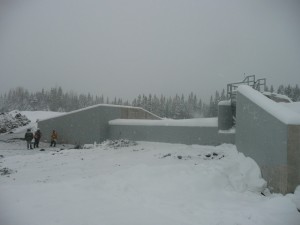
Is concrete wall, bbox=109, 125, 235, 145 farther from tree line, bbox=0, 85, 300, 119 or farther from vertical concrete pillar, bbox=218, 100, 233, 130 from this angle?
tree line, bbox=0, 85, 300, 119

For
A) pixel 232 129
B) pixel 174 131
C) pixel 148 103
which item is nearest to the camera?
pixel 232 129

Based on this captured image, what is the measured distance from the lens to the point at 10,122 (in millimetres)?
37875

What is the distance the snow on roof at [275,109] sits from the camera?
8266 mm

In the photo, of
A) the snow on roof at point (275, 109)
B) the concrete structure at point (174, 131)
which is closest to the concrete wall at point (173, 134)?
the concrete structure at point (174, 131)

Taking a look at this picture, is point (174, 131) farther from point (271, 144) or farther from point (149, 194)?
point (149, 194)

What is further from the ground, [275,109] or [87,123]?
[275,109]

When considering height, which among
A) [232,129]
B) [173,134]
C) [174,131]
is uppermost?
[232,129]

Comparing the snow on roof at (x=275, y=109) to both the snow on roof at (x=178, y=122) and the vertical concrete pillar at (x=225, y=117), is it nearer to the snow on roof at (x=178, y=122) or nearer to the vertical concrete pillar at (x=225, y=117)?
the vertical concrete pillar at (x=225, y=117)

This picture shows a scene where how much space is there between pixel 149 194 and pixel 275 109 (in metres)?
5.02

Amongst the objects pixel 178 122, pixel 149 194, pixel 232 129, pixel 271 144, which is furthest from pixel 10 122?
pixel 271 144

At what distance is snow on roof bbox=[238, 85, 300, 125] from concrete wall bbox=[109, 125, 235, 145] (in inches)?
164

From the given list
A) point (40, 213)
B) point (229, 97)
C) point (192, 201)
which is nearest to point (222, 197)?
point (192, 201)

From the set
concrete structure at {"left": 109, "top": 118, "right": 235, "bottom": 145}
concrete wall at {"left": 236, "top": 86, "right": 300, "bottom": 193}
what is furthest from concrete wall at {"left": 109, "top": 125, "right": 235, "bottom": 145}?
concrete wall at {"left": 236, "top": 86, "right": 300, "bottom": 193}

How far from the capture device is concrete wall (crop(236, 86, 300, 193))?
8055 millimetres
